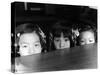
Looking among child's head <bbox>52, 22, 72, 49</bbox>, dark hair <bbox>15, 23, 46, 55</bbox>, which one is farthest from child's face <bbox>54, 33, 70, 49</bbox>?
dark hair <bbox>15, 23, 46, 55</bbox>

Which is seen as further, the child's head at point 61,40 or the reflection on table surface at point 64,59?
the child's head at point 61,40

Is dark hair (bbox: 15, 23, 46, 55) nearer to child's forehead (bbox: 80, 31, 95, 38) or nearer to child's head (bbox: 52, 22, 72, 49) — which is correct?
child's head (bbox: 52, 22, 72, 49)

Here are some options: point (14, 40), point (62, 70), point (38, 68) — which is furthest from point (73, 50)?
point (14, 40)

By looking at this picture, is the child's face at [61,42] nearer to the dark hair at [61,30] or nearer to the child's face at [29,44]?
the dark hair at [61,30]

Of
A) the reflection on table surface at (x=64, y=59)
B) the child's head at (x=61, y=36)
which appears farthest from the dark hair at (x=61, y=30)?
the reflection on table surface at (x=64, y=59)

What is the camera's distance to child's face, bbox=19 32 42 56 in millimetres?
2727

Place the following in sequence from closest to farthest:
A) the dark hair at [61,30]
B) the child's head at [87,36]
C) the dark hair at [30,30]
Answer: the dark hair at [30,30] → the dark hair at [61,30] → the child's head at [87,36]

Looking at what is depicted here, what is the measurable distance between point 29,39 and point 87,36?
75 centimetres

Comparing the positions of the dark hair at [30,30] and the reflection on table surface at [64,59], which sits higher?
the dark hair at [30,30]

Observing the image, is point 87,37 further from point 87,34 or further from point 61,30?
point 61,30

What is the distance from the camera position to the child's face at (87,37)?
3.04 meters

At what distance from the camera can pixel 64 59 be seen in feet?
9.62

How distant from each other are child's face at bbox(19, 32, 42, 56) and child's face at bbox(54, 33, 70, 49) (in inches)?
8.4

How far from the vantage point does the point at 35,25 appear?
277 cm
